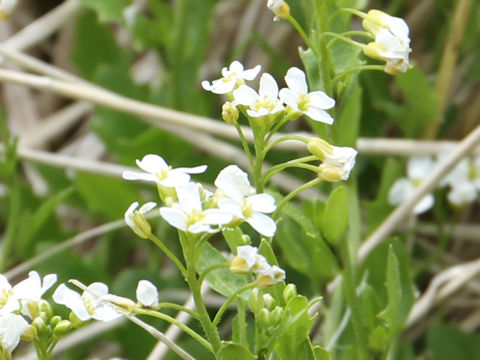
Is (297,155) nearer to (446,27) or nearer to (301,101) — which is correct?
(446,27)

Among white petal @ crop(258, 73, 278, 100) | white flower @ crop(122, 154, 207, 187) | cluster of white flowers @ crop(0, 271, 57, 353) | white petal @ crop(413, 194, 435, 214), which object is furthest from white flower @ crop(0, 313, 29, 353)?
white petal @ crop(413, 194, 435, 214)

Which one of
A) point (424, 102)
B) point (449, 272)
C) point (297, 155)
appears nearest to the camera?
point (449, 272)

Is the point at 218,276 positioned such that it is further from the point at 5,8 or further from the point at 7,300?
the point at 5,8

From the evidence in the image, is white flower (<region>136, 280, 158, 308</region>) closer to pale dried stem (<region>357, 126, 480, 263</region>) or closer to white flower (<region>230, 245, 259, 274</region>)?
white flower (<region>230, 245, 259, 274</region>)

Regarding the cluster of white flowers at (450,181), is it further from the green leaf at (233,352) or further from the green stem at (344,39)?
the green leaf at (233,352)

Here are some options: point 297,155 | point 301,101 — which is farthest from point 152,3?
point 301,101

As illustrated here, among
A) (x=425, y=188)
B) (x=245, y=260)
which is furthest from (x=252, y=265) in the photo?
(x=425, y=188)
